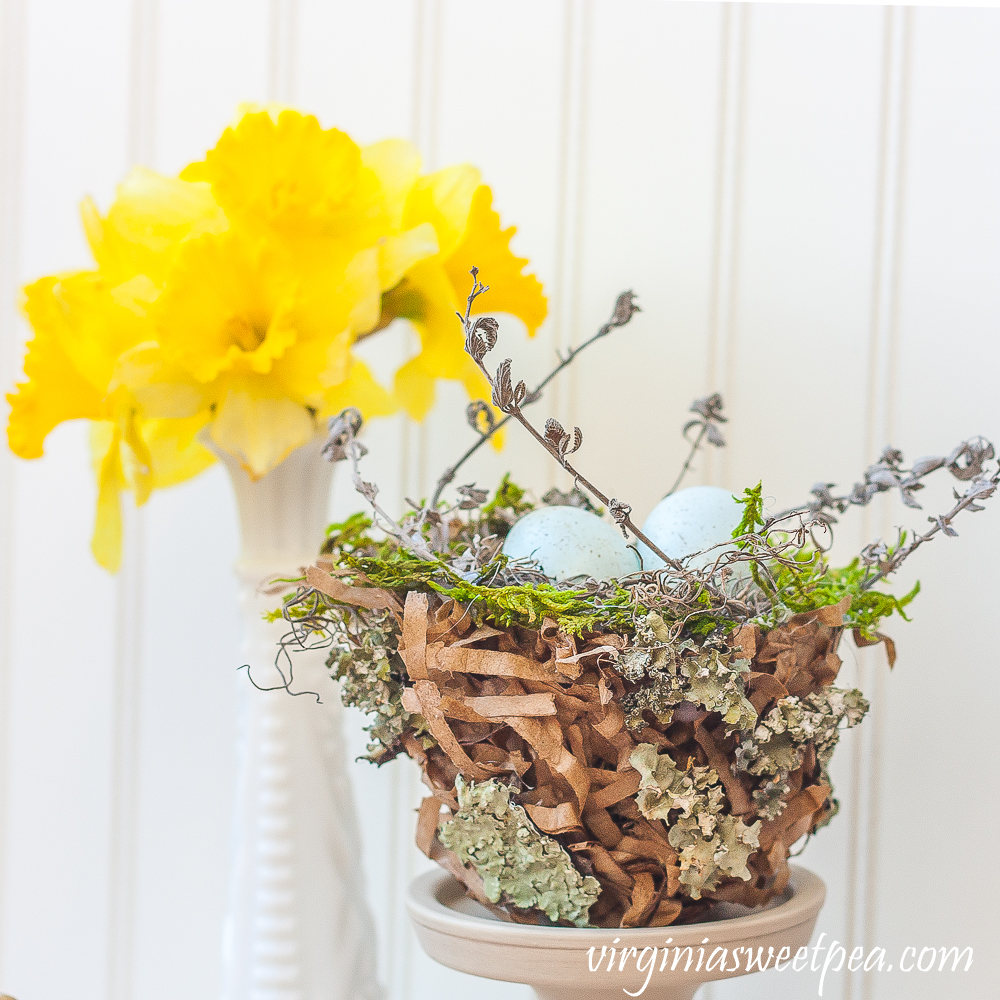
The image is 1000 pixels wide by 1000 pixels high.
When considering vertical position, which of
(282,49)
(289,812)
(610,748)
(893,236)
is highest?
(282,49)

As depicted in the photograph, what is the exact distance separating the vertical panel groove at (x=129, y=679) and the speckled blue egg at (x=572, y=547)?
0.45 m

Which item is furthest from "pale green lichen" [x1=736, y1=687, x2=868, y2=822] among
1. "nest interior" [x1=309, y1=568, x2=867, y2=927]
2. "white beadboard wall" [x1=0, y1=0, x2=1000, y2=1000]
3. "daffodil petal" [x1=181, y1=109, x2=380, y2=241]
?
"daffodil petal" [x1=181, y1=109, x2=380, y2=241]

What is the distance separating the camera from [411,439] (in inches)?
32.1

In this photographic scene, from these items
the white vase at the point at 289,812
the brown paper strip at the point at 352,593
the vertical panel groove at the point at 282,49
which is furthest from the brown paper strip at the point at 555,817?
the vertical panel groove at the point at 282,49

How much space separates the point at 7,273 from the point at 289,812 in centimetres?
57

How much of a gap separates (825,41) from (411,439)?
1.56ft

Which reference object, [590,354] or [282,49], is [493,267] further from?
[282,49]

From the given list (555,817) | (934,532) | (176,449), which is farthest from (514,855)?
(176,449)

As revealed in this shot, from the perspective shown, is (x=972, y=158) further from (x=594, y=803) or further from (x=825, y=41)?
(x=594, y=803)

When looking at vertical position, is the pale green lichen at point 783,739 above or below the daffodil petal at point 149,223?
below

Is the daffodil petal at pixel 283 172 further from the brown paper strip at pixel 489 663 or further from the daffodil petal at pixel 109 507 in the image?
the brown paper strip at pixel 489 663

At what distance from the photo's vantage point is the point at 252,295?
1.90 ft

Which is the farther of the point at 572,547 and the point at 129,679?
the point at 129,679

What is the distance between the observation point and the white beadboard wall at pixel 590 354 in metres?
0.73
